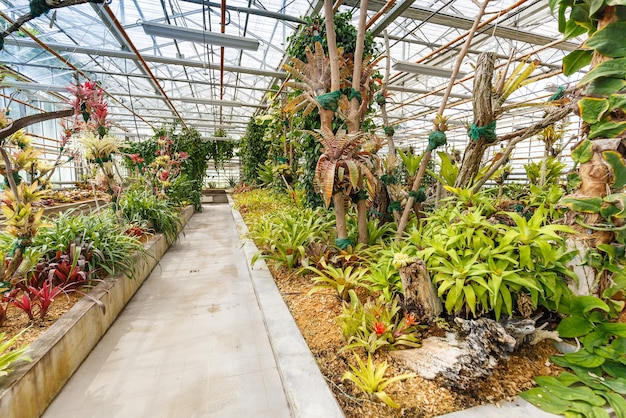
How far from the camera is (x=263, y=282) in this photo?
2.33 meters

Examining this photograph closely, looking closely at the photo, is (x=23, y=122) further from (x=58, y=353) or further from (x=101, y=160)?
(x=101, y=160)

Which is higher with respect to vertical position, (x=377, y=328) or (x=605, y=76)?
(x=605, y=76)

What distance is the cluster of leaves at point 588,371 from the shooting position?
1.10 meters

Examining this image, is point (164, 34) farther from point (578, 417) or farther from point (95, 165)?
point (578, 417)

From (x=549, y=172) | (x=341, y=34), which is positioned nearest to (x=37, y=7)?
(x=341, y=34)

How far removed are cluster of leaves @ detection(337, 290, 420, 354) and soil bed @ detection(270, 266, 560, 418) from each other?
67mm

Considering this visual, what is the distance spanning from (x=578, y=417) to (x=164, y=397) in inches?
69.1

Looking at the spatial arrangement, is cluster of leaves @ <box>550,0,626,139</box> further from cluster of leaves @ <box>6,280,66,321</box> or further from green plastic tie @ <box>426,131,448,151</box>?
cluster of leaves @ <box>6,280,66,321</box>

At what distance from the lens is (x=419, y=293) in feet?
5.13

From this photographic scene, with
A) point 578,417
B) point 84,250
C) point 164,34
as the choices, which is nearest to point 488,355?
point 578,417

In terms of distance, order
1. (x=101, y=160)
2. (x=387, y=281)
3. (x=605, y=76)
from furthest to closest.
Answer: (x=101, y=160)
(x=387, y=281)
(x=605, y=76)

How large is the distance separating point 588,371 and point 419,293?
2.50 feet

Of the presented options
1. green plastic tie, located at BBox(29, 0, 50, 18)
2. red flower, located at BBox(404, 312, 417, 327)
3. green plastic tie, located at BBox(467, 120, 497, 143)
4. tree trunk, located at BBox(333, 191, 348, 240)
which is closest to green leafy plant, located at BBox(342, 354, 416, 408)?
red flower, located at BBox(404, 312, 417, 327)

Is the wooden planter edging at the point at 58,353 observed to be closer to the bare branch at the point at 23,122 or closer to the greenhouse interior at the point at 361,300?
the greenhouse interior at the point at 361,300
